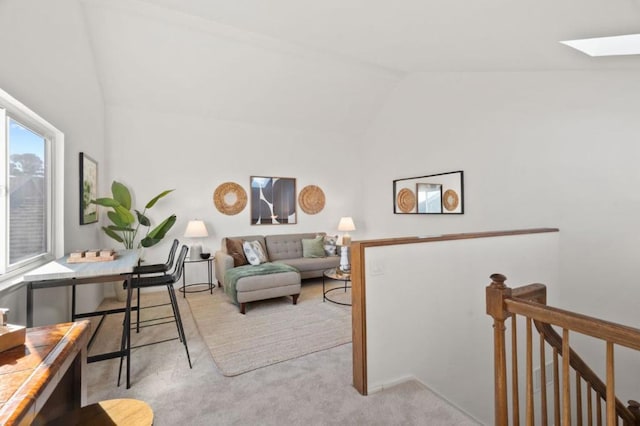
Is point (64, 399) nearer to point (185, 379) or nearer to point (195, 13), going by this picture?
point (185, 379)

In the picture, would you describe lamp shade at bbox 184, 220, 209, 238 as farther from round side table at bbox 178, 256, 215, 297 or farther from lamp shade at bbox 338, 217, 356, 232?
lamp shade at bbox 338, 217, 356, 232

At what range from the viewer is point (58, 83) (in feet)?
8.96

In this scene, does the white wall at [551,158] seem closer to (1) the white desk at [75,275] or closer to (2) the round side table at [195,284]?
(2) the round side table at [195,284]

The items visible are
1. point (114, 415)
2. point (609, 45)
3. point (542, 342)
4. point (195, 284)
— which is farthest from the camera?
point (195, 284)

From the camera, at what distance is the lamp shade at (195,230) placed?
4.76m

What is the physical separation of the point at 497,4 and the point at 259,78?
3.37m

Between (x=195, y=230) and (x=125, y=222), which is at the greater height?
(x=125, y=222)

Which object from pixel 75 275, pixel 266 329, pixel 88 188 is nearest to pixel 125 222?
pixel 88 188

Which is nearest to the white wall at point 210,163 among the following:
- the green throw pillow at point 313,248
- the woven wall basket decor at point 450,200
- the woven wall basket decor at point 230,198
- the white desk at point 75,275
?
the woven wall basket decor at point 230,198

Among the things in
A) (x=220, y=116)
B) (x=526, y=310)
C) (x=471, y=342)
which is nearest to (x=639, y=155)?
(x=471, y=342)

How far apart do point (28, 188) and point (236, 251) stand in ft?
8.80

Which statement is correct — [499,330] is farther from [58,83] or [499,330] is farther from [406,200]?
[406,200]

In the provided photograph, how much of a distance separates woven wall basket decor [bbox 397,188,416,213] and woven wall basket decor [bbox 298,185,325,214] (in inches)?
63.6

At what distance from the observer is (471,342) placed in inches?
107
